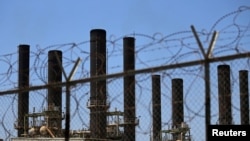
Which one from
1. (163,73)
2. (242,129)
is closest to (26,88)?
(163,73)

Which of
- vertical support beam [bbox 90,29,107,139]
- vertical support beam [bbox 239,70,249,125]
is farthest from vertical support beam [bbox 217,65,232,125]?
vertical support beam [bbox 90,29,107,139]

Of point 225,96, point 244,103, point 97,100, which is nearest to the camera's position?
point 225,96

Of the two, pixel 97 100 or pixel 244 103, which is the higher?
pixel 97 100

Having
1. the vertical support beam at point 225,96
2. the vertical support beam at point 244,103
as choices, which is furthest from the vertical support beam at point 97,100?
the vertical support beam at point 225,96

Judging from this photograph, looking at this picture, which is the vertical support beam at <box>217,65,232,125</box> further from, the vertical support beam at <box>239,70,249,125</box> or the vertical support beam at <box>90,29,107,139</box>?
the vertical support beam at <box>90,29,107,139</box>

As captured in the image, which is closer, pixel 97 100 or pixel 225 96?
pixel 225 96

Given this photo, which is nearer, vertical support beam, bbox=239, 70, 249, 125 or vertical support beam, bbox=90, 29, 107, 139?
vertical support beam, bbox=239, 70, 249, 125

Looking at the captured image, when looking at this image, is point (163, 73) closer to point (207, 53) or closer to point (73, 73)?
point (207, 53)

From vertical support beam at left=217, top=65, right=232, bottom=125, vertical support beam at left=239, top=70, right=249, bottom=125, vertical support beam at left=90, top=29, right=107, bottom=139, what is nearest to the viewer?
vertical support beam at left=217, top=65, right=232, bottom=125

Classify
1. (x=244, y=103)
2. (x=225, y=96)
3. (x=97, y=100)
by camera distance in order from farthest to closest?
(x=97, y=100) < (x=244, y=103) < (x=225, y=96)

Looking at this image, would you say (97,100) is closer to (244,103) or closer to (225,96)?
(244,103)

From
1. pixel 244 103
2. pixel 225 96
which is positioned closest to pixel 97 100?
pixel 244 103

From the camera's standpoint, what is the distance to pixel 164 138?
42094 mm

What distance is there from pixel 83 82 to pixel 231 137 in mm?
2701
